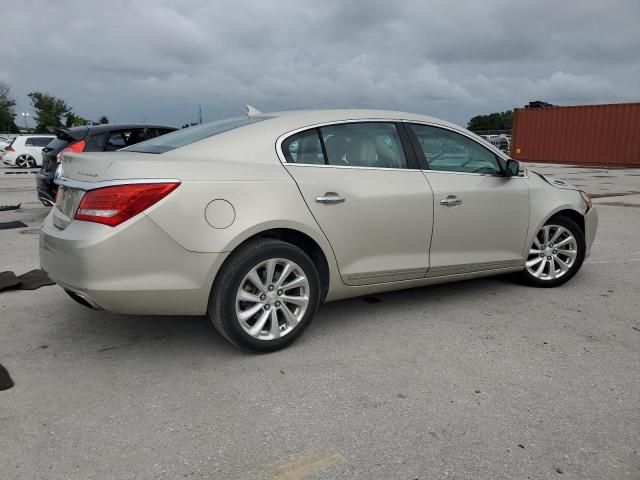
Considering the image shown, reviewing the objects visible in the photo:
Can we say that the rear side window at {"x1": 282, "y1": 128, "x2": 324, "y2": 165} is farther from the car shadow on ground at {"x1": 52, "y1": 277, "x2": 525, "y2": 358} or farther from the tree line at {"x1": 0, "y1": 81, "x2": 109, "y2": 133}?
the tree line at {"x1": 0, "y1": 81, "x2": 109, "y2": 133}

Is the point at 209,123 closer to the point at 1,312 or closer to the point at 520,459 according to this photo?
the point at 1,312

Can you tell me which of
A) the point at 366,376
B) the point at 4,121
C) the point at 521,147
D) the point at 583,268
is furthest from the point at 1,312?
the point at 4,121

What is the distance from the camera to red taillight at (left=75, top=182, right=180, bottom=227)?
290 cm

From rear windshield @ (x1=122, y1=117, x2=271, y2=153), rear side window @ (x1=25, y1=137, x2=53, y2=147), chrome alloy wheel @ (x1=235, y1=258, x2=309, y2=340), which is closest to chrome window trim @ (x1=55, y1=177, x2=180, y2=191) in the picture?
rear windshield @ (x1=122, y1=117, x2=271, y2=153)

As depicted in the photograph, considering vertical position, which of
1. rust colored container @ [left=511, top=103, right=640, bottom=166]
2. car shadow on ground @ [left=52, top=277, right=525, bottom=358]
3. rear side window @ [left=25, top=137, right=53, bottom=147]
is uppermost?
rust colored container @ [left=511, top=103, right=640, bottom=166]

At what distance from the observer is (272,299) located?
3320 millimetres

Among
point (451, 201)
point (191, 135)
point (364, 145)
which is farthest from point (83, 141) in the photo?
point (451, 201)

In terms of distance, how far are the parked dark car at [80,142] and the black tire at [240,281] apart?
5072 millimetres

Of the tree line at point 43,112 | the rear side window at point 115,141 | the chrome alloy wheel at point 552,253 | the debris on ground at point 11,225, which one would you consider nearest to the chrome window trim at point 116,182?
the chrome alloy wheel at point 552,253

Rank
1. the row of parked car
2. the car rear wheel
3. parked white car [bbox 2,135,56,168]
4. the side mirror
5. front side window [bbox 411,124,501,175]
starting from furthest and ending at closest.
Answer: the car rear wheel → parked white car [bbox 2,135,56,168] → the row of parked car → the side mirror → front side window [bbox 411,124,501,175]

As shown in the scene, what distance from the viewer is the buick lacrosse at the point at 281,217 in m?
2.96

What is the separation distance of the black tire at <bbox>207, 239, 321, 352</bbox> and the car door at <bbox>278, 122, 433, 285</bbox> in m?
0.31

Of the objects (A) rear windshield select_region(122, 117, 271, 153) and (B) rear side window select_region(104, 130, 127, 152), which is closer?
(A) rear windshield select_region(122, 117, 271, 153)

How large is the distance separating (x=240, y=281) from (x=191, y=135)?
1218mm
